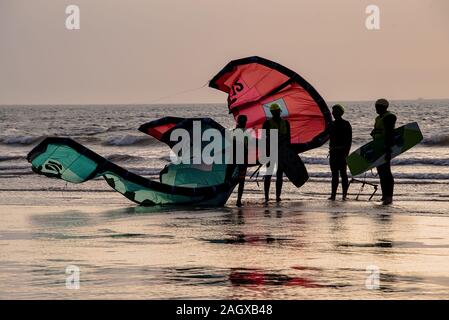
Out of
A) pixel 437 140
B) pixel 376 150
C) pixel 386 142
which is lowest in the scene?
pixel 437 140

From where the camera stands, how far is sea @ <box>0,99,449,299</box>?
10.6 meters

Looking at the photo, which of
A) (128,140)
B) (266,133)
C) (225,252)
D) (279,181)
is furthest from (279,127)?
(128,140)

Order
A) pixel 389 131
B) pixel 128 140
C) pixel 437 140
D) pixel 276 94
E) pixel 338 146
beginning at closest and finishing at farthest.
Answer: pixel 389 131 → pixel 338 146 → pixel 276 94 → pixel 437 140 → pixel 128 140

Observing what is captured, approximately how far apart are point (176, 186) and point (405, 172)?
10927 millimetres

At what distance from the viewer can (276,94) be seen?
21219 mm

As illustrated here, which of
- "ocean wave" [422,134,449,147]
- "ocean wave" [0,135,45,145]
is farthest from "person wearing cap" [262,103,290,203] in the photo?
"ocean wave" [0,135,45,145]

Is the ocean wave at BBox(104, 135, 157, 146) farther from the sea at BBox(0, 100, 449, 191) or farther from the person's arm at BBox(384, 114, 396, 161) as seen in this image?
the person's arm at BBox(384, 114, 396, 161)

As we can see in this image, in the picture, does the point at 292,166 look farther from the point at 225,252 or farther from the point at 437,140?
the point at 437,140

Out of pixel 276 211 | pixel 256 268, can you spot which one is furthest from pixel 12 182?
pixel 256 268

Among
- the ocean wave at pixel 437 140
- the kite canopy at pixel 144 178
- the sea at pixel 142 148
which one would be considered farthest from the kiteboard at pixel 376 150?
the ocean wave at pixel 437 140

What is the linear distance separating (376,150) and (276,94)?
285 centimetres
